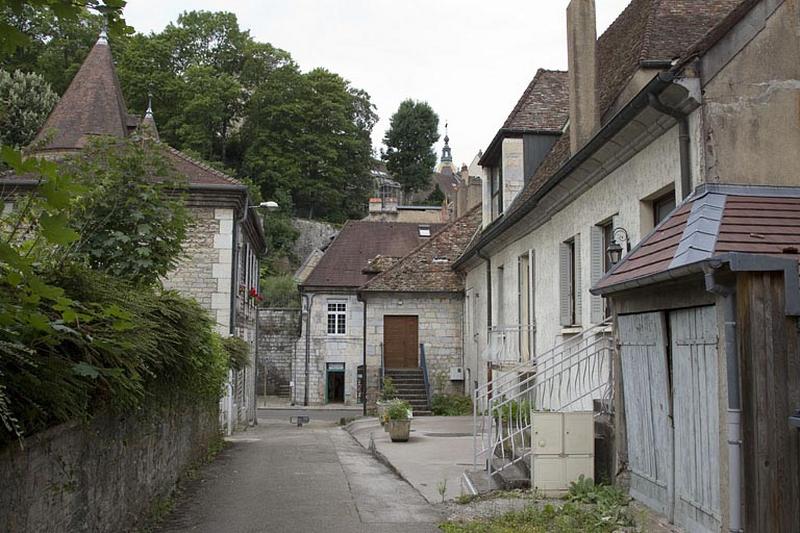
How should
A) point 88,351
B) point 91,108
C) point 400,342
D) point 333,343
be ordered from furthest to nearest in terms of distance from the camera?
point 333,343 < point 400,342 < point 91,108 < point 88,351

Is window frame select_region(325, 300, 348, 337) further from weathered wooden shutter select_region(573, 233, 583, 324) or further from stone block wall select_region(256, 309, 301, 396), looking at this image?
weathered wooden shutter select_region(573, 233, 583, 324)

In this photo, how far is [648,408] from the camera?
24.3 feet

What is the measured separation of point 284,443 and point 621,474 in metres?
10.2

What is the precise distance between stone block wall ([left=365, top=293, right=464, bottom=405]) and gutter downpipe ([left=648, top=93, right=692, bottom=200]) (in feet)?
65.8

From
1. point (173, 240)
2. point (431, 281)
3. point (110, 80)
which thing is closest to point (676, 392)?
point (173, 240)

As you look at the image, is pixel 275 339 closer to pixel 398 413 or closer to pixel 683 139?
pixel 398 413

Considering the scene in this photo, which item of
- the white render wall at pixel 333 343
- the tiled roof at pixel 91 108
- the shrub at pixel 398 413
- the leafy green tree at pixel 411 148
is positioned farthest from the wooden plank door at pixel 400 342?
the leafy green tree at pixel 411 148

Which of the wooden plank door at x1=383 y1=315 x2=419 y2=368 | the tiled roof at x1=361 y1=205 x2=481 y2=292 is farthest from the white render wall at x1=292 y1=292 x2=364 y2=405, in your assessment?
the tiled roof at x1=361 y1=205 x2=481 y2=292

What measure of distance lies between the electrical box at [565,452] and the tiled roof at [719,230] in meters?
1.58

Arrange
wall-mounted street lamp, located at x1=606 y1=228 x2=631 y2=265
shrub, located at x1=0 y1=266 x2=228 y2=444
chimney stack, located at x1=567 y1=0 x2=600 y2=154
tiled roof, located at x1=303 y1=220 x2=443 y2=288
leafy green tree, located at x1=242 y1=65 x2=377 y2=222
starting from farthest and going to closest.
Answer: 1. leafy green tree, located at x1=242 y1=65 x2=377 y2=222
2. tiled roof, located at x1=303 y1=220 x2=443 y2=288
3. chimney stack, located at x1=567 y1=0 x2=600 y2=154
4. wall-mounted street lamp, located at x1=606 y1=228 x2=631 y2=265
5. shrub, located at x1=0 y1=266 x2=228 y2=444

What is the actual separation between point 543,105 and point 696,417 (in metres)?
13.6

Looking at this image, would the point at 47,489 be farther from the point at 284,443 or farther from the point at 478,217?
the point at 478,217

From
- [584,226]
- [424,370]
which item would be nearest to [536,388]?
[584,226]

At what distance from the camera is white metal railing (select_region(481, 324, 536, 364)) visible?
15604 millimetres
